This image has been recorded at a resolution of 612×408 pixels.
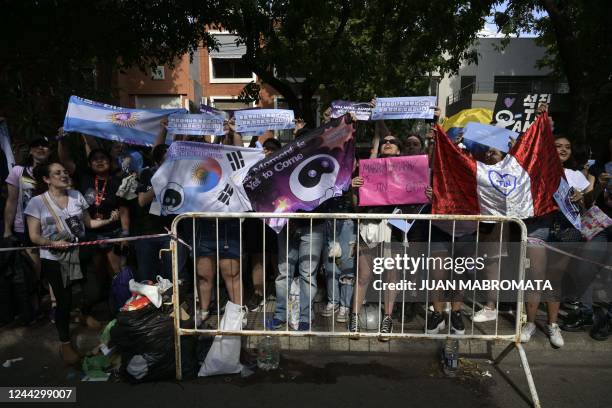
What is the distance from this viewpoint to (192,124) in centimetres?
462

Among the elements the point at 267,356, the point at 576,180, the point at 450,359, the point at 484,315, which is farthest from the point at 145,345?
the point at 576,180

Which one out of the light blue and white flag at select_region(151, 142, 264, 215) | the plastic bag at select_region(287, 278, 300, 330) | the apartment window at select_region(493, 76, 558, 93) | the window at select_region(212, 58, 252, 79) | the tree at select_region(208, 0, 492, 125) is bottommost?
the plastic bag at select_region(287, 278, 300, 330)

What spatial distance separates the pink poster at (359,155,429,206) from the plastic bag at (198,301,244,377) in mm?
1627

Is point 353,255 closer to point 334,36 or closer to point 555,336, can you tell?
point 555,336

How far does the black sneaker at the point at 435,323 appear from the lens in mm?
4059

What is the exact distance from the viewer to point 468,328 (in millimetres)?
4227

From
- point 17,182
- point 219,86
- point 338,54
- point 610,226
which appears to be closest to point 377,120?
point 610,226

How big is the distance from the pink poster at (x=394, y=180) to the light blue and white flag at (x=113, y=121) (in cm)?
227

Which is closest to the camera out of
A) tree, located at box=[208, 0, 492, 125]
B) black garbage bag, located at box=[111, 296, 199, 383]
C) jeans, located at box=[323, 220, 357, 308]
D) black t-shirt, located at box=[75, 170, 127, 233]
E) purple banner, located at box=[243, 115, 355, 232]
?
black garbage bag, located at box=[111, 296, 199, 383]

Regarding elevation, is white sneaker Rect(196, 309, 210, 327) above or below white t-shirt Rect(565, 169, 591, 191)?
below

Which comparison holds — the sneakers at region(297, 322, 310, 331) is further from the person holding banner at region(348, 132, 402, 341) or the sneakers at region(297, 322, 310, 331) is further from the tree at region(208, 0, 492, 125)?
the tree at region(208, 0, 492, 125)

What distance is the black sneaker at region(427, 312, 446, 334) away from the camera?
406 cm

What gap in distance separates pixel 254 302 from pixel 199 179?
1565 mm

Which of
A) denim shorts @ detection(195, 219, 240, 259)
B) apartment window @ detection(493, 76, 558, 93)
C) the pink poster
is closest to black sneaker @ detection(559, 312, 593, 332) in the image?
the pink poster
